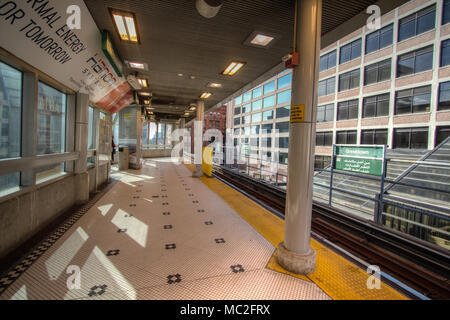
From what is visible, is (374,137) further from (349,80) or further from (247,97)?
(247,97)

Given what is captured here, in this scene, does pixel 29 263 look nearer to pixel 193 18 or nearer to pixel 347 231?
pixel 193 18

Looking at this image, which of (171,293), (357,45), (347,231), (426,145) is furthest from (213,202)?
(357,45)

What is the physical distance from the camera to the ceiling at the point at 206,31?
9.11ft

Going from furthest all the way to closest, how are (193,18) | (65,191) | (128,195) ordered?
1. (128,195)
2. (65,191)
3. (193,18)

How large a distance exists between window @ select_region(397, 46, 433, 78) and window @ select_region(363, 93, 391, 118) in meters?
1.76

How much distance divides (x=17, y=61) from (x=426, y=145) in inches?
725

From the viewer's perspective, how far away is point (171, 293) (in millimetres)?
1859

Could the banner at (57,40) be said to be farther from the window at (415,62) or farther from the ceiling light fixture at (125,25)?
the window at (415,62)

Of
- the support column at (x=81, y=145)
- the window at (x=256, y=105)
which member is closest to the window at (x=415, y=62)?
the support column at (x=81, y=145)

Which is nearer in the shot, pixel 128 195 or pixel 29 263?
pixel 29 263

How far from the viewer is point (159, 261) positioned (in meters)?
2.38

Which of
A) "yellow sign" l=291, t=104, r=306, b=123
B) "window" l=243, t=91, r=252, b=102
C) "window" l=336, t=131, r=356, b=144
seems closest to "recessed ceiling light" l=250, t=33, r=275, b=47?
"yellow sign" l=291, t=104, r=306, b=123

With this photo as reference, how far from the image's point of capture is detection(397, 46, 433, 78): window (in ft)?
44.3

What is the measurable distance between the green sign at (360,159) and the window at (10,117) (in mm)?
5148
